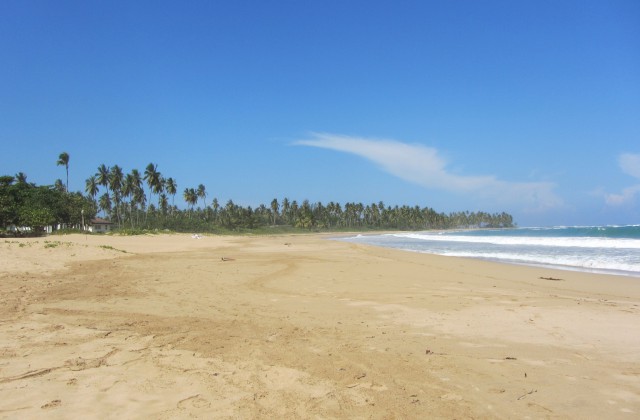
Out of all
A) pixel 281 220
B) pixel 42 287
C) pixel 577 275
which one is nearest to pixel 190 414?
pixel 42 287

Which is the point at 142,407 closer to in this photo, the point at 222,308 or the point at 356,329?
the point at 356,329

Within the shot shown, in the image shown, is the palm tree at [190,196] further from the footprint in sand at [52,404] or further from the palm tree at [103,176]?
the footprint in sand at [52,404]

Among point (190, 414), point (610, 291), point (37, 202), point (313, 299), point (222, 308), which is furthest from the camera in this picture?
point (37, 202)

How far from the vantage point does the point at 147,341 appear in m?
5.35

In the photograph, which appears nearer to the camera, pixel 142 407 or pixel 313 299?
pixel 142 407

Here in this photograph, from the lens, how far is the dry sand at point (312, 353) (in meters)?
3.59

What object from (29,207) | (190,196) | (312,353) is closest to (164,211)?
(190,196)

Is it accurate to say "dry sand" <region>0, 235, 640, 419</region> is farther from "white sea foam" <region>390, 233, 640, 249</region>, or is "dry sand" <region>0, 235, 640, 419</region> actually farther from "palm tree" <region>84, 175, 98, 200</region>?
"palm tree" <region>84, 175, 98, 200</region>

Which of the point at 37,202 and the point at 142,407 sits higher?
the point at 37,202

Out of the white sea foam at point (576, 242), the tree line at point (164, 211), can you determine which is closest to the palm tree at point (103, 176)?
the tree line at point (164, 211)

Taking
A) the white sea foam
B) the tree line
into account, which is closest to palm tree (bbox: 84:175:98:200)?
the tree line

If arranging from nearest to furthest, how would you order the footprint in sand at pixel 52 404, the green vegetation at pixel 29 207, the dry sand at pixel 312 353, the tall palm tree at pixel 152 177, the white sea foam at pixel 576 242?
the footprint in sand at pixel 52 404, the dry sand at pixel 312 353, the white sea foam at pixel 576 242, the green vegetation at pixel 29 207, the tall palm tree at pixel 152 177

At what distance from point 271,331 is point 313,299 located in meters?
3.01

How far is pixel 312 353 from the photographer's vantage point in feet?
16.6
